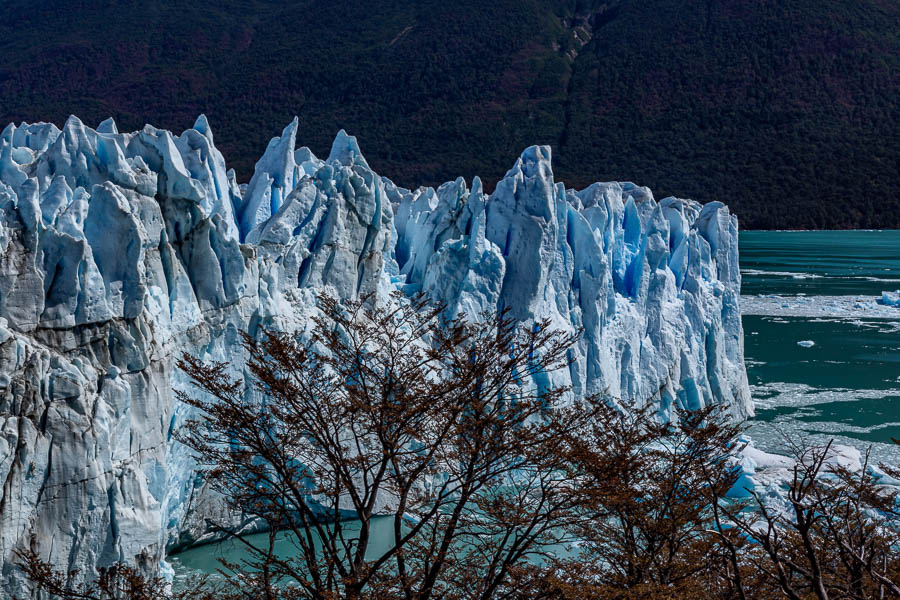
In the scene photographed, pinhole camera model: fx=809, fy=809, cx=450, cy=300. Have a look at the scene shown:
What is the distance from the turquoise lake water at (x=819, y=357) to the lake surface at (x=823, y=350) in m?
0.03

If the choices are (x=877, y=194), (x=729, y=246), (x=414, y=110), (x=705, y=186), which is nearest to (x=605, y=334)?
Answer: (x=729, y=246)

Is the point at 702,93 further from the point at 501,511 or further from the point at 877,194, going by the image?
the point at 501,511

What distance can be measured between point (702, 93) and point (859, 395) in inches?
2853

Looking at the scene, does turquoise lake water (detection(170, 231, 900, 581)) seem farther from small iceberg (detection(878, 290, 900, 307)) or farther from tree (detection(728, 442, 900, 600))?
tree (detection(728, 442, 900, 600))

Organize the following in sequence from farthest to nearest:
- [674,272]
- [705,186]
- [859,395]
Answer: [705,186]
[859,395]
[674,272]

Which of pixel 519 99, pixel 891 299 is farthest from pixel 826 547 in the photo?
pixel 519 99

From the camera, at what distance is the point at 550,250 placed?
50.0 feet

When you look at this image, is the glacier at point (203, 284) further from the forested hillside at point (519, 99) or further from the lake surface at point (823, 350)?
the forested hillside at point (519, 99)

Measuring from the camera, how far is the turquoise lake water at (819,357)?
55.8ft

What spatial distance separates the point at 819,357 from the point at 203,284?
21.4 metres

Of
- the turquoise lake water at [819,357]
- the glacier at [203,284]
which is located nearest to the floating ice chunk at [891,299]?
the turquoise lake water at [819,357]

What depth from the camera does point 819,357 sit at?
1017 inches

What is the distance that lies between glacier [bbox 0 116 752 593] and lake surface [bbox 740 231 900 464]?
5.94 ft

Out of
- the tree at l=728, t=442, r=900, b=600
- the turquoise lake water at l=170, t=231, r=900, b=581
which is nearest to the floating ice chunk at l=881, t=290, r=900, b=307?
the turquoise lake water at l=170, t=231, r=900, b=581
